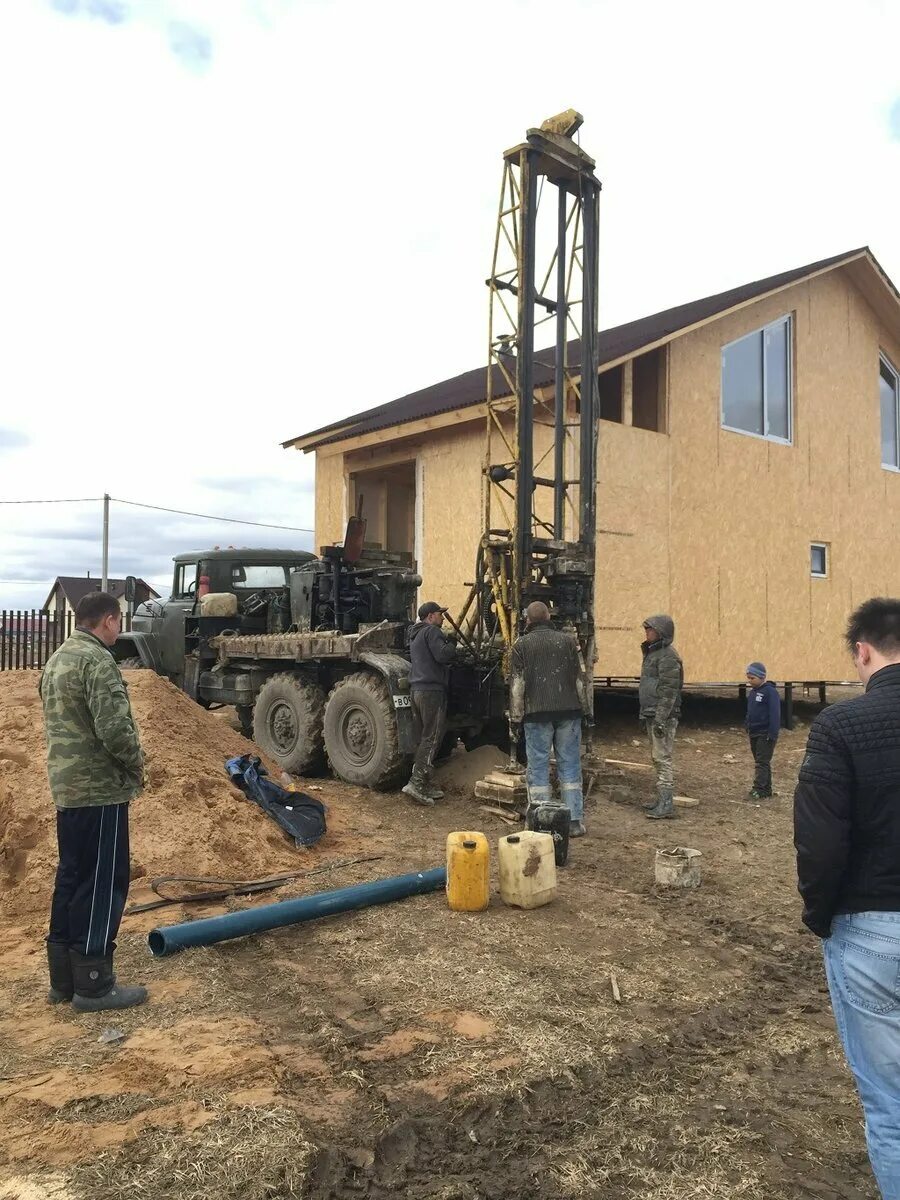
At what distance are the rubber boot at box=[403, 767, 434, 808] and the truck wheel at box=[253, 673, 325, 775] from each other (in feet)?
5.83

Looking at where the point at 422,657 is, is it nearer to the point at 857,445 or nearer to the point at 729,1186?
the point at 729,1186

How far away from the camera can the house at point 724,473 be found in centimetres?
1309

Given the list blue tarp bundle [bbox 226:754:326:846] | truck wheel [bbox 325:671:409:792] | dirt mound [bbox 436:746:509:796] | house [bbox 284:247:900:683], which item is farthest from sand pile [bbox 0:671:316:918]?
house [bbox 284:247:900:683]

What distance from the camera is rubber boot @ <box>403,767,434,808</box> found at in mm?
9102

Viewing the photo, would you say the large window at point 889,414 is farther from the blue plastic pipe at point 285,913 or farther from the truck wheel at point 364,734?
the blue plastic pipe at point 285,913

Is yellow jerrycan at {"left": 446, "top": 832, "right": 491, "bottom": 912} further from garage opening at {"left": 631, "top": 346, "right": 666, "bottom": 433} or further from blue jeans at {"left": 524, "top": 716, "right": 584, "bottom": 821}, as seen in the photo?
garage opening at {"left": 631, "top": 346, "right": 666, "bottom": 433}

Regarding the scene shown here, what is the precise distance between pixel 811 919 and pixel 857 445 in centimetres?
1629

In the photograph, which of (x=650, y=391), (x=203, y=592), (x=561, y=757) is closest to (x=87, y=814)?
(x=561, y=757)

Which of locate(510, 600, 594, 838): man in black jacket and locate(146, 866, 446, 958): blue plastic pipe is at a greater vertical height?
locate(510, 600, 594, 838): man in black jacket

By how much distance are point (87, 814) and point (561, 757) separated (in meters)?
4.43

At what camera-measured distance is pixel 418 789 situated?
30.0 feet

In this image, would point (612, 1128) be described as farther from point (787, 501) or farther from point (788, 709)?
point (787, 501)

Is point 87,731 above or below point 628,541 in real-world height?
below

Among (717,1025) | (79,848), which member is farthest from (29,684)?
(717,1025)
